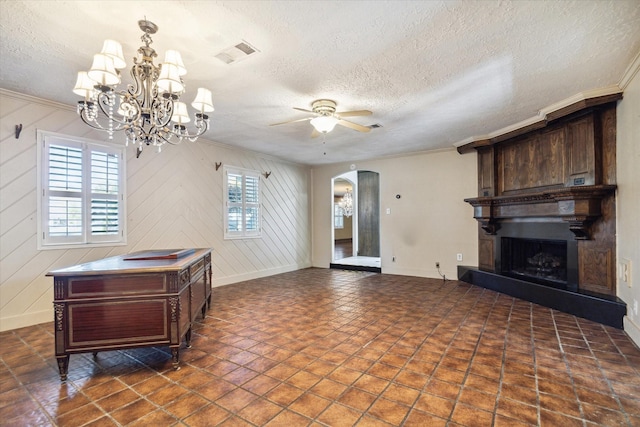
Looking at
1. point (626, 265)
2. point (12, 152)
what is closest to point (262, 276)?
point (12, 152)

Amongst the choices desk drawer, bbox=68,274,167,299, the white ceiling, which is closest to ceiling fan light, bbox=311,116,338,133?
the white ceiling

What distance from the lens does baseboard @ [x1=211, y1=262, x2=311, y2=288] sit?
5.41 metres

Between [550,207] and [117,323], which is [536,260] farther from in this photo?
[117,323]

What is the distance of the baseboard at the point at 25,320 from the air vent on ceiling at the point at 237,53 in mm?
3559

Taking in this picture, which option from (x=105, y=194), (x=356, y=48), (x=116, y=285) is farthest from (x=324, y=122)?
(x=105, y=194)

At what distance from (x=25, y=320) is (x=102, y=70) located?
125 inches

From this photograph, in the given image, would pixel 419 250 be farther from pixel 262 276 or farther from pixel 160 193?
pixel 160 193

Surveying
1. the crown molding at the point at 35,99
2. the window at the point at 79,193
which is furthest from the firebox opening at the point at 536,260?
the crown molding at the point at 35,99

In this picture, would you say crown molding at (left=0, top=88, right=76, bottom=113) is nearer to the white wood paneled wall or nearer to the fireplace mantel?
the white wood paneled wall

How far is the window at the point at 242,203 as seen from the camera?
565cm

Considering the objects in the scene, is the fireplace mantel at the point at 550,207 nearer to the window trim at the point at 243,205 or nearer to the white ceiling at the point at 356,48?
the white ceiling at the point at 356,48

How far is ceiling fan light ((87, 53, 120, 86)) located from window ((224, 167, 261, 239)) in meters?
3.58

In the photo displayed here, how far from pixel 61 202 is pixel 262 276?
3564mm

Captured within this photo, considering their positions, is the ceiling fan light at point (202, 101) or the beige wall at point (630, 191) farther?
the beige wall at point (630, 191)
